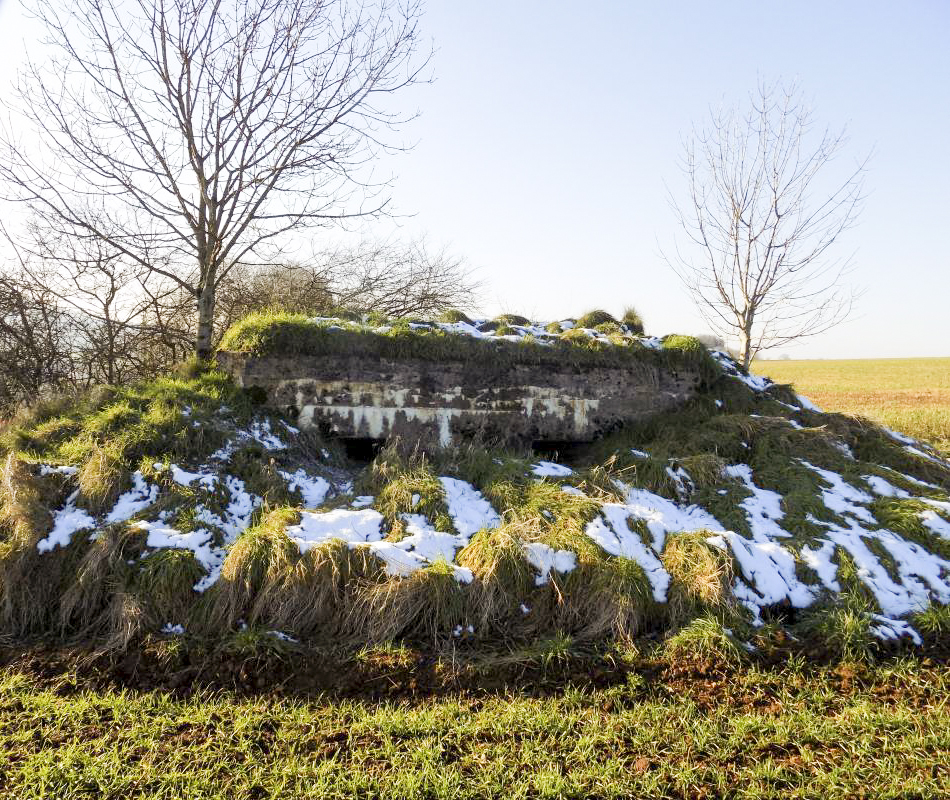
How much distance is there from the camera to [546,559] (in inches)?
172

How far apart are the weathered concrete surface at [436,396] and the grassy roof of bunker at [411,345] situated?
0.10m

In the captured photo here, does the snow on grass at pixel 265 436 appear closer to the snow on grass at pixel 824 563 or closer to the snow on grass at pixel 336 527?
the snow on grass at pixel 336 527

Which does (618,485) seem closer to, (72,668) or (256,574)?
(256,574)

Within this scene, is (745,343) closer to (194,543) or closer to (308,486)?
(308,486)

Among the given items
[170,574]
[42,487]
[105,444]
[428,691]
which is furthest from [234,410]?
[428,691]

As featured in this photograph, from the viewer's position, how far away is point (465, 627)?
4023mm

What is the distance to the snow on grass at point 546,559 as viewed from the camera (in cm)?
429

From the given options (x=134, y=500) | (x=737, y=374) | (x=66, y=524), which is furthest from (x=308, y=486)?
(x=737, y=374)

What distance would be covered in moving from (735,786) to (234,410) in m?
5.67

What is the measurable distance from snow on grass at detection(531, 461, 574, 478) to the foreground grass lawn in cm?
245

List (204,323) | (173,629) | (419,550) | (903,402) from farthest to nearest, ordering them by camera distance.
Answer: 1. (903,402)
2. (204,323)
3. (419,550)
4. (173,629)

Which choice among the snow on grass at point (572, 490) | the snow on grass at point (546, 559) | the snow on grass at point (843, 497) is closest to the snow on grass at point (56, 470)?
the snow on grass at point (546, 559)

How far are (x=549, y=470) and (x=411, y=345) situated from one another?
7.70ft

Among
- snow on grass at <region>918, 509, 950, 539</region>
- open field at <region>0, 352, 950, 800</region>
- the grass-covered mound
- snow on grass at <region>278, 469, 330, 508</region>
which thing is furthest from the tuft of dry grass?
snow on grass at <region>278, 469, 330, 508</region>
